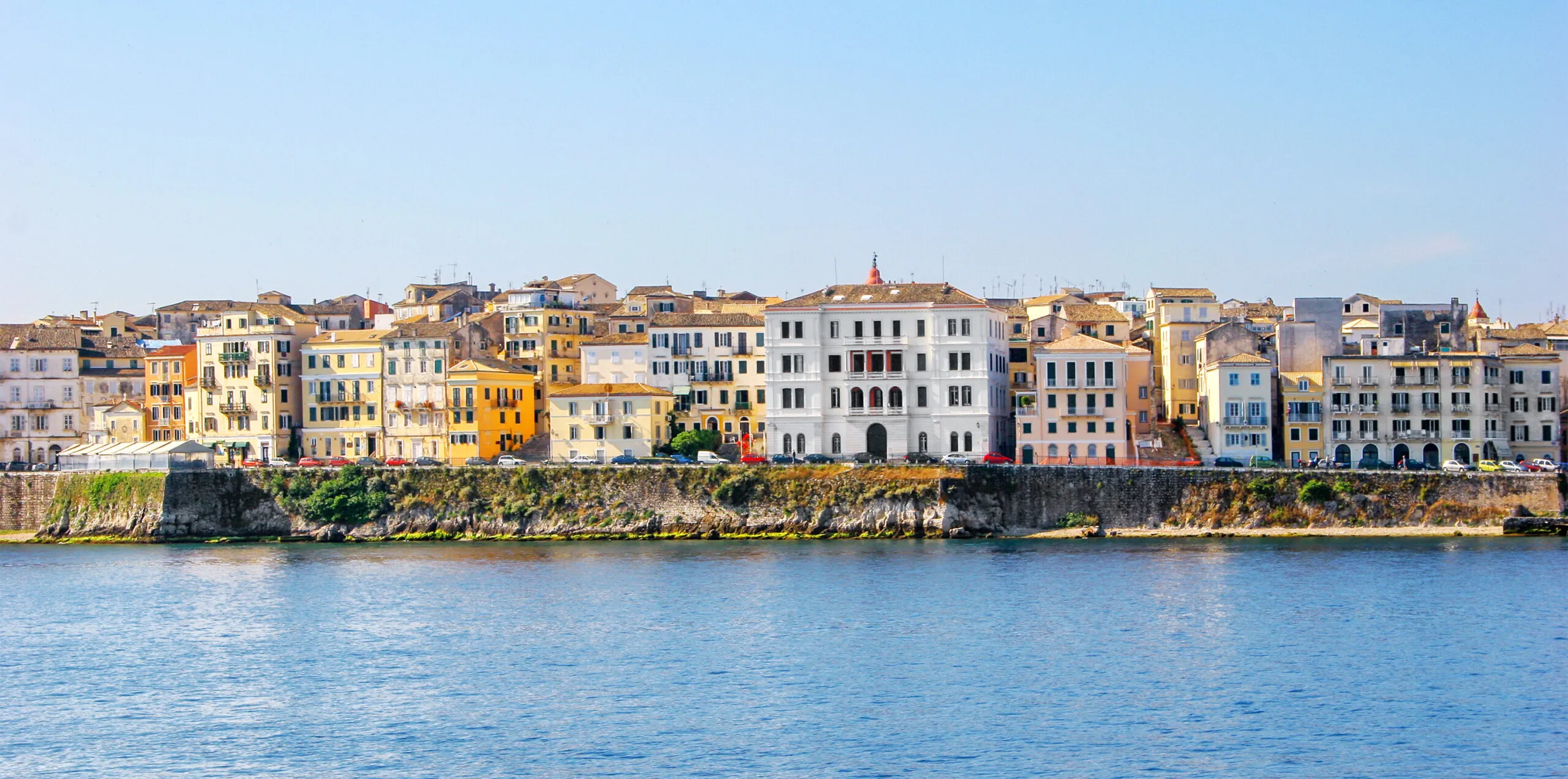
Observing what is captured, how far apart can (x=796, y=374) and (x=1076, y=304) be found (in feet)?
69.8

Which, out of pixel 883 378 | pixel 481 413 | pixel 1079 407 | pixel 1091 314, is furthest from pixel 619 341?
pixel 1091 314

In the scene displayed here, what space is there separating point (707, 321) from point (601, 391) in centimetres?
824

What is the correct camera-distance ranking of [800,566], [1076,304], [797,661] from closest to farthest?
[797,661], [800,566], [1076,304]

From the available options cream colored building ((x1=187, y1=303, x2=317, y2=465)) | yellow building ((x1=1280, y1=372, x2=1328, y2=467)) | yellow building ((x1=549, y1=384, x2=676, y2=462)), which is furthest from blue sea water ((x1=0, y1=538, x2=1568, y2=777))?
cream colored building ((x1=187, y1=303, x2=317, y2=465))

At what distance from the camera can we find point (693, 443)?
97.2 metres

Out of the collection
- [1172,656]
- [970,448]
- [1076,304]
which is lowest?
[1172,656]

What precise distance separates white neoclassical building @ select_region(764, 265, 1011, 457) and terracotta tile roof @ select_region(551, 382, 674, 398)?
304 inches

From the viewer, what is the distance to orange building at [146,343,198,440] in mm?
110812

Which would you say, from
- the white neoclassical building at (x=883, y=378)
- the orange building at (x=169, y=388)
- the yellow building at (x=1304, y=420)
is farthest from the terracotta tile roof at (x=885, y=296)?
the orange building at (x=169, y=388)

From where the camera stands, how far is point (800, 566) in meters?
73.2

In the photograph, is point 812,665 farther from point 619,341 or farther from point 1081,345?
point 619,341

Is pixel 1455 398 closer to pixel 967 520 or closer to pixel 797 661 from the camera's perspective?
pixel 967 520

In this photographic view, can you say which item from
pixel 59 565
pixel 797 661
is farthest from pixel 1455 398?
pixel 59 565

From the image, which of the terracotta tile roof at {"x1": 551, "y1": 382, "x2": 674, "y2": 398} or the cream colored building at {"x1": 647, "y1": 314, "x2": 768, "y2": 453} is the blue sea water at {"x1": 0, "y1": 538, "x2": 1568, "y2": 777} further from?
the cream colored building at {"x1": 647, "y1": 314, "x2": 768, "y2": 453}
